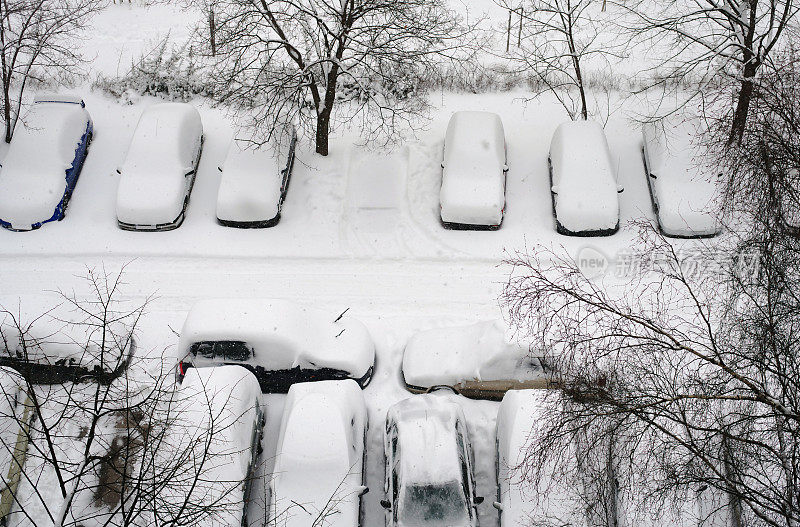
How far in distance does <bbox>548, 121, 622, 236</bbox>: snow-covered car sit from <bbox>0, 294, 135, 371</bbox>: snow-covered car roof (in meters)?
9.31

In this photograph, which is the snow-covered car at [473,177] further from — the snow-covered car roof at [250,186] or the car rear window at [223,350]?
the car rear window at [223,350]

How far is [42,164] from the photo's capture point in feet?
54.6

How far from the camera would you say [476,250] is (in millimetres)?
15906

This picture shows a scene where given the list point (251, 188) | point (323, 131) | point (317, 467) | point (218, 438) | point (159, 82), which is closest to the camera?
point (317, 467)

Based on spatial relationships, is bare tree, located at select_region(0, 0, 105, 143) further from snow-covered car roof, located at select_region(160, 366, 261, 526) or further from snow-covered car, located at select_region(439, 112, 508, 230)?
snow-covered car roof, located at select_region(160, 366, 261, 526)

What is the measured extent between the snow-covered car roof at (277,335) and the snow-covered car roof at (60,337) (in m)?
1.41

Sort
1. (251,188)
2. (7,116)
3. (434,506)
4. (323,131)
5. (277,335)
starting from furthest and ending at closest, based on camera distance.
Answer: (7,116), (323,131), (251,188), (277,335), (434,506)

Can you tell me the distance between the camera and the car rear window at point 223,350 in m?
12.5

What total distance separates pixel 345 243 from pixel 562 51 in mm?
9384

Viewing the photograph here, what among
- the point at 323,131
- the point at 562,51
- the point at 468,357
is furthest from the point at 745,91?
the point at 323,131

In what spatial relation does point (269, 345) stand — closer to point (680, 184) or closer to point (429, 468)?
point (429, 468)

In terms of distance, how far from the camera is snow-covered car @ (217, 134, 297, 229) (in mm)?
16062

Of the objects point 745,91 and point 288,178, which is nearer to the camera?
point 745,91

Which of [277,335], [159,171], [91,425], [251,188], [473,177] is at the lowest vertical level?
[91,425]
